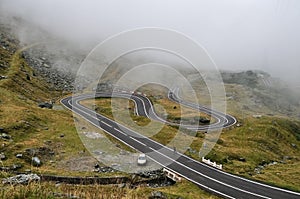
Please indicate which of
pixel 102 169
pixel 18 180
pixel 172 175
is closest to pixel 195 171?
pixel 172 175

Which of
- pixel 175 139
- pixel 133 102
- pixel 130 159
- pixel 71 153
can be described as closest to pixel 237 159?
pixel 175 139

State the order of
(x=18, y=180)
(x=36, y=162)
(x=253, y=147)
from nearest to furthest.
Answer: (x=18, y=180)
(x=36, y=162)
(x=253, y=147)

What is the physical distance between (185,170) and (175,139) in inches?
1043

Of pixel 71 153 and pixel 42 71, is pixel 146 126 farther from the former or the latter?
pixel 42 71

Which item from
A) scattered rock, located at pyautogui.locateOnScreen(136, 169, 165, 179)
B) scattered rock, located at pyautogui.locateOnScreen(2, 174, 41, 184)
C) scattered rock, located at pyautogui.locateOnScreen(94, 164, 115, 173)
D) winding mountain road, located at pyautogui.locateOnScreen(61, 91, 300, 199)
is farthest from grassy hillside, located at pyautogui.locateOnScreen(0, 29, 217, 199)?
scattered rock, located at pyautogui.locateOnScreen(136, 169, 165, 179)

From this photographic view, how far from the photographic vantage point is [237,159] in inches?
2987

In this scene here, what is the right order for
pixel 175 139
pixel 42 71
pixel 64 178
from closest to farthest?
pixel 64 178 < pixel 175 139 < pixel 42 71

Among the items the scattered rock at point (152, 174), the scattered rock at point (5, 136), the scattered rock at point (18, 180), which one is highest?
the scattered rock at point (18, 180)

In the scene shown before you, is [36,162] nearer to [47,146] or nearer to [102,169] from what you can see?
[47,146]

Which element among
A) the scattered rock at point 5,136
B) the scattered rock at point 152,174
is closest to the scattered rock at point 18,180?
the scattered rock at point 152,174

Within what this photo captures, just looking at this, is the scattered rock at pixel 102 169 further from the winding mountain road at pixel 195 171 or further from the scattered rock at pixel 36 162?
the winding mountain road at pixel 195 171

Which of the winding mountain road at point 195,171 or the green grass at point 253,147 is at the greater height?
the winding mountain road at point 195,171

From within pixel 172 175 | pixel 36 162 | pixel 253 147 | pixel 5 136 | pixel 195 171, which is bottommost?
pixel 253 147

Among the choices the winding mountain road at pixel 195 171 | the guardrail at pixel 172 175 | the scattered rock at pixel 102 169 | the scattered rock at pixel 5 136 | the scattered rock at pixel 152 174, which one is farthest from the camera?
the scattered rock at pixel 5 136
